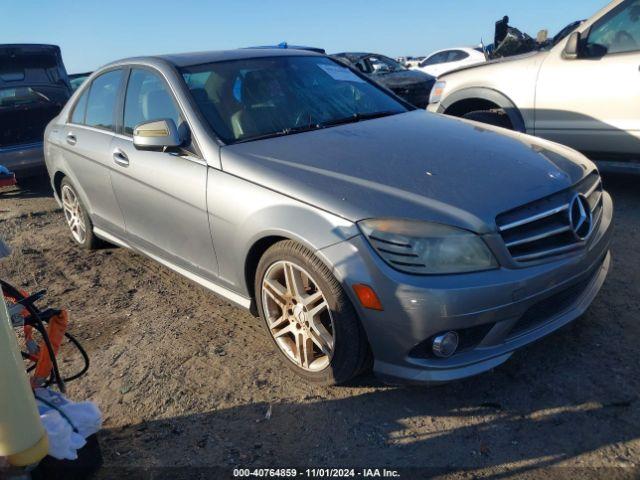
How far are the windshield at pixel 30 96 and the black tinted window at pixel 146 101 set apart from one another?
4593mm

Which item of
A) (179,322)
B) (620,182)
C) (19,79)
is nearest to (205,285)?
(179,322)

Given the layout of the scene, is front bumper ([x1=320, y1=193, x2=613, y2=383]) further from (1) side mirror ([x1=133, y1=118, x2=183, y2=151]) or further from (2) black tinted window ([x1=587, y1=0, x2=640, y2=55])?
(2) black tinted window ([x1=587, y1=0, x2=640, y2=55])

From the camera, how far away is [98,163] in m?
4.12

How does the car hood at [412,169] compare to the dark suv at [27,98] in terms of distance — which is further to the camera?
the dark suv at [27,98]

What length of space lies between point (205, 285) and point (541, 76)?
12.3 feet

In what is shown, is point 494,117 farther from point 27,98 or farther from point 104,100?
point 27,98

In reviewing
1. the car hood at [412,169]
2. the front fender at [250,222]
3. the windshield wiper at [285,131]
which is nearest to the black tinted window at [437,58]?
the car hood at [412,169]

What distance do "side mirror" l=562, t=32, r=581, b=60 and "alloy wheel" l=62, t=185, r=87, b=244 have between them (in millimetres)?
4448

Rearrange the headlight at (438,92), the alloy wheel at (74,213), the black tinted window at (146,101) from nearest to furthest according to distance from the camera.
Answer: the black tinted window at (146,101)
the alloy wheel at (74,213)
the headlight at (438,92)

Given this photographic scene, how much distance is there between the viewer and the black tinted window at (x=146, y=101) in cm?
354

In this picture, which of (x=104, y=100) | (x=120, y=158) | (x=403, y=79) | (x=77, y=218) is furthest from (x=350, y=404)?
(x=403, y=79)

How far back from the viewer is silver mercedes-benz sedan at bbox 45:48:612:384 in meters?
2.38

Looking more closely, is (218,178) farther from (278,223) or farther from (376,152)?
(376,152)

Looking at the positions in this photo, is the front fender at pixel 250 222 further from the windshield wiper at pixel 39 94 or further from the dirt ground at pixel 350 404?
the windshield wiper at pixel 39 94
